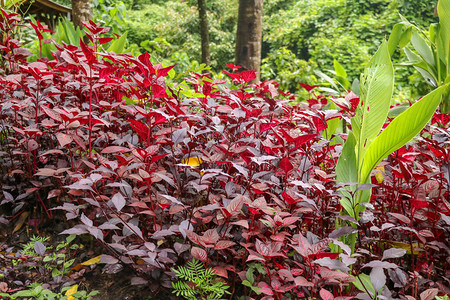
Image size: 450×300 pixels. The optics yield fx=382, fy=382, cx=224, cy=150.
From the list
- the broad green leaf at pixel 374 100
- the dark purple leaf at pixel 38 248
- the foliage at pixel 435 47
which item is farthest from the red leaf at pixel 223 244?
the foliage at pixel 435 47

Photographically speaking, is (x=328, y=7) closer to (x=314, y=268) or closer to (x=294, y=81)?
(x=294, y=81)

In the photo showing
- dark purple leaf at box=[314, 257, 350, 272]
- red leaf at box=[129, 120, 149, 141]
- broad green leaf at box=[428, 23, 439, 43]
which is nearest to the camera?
dark purple leaf at box=[314, 257, 350, 272]

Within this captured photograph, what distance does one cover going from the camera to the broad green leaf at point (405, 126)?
1.19 m

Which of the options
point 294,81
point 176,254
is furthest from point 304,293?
point 294,81

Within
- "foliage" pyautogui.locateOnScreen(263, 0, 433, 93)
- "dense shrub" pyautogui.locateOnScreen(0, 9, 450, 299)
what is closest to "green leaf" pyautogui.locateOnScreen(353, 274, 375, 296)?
"dense shrub" pyautogui.locateOnScreen(0, 9, 450, 299)

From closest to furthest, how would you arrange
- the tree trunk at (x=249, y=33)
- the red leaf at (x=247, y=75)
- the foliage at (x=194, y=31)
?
the red leaf at (x=247, y=75) → the tree trunk at (x=249, y=33) → the foliage at (x=194, y=31)

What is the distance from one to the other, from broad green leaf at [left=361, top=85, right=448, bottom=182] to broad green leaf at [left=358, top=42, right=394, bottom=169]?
8cm

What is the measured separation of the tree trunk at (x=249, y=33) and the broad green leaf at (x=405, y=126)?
143 inches

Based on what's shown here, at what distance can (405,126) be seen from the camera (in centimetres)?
123

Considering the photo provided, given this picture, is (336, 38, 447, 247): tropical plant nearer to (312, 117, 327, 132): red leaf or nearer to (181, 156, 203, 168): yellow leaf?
(312, 117, 327, 132): red leaf

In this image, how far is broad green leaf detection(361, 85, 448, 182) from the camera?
3.92 feet

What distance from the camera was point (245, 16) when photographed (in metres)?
4.81

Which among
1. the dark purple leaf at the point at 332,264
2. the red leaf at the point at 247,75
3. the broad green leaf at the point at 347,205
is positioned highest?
the red leaf at the point at 247,75

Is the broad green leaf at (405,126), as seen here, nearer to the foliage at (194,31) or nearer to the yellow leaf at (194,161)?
the yellow leaf at (194,161)
